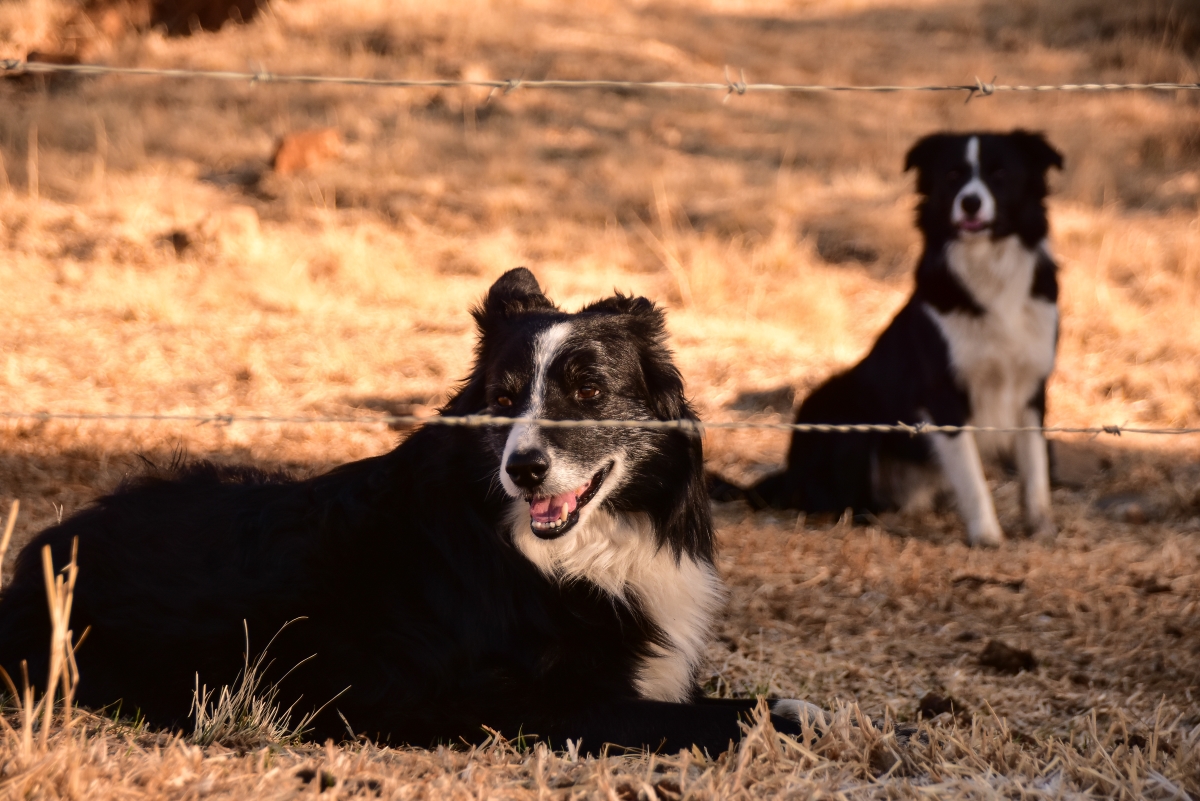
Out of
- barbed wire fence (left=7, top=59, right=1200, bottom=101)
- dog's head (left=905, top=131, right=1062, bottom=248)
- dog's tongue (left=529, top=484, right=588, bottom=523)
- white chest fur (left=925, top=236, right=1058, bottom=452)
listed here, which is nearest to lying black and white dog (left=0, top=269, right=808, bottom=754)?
dog's tongue (left=529, top=484, right=588, bottom=523)

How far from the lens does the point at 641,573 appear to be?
3.17m

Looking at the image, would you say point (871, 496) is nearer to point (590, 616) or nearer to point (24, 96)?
point (590, 616)

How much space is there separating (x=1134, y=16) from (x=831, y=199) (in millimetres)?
11082

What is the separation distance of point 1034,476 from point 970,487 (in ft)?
1.47

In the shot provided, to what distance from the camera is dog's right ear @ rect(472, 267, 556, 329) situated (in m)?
3.37

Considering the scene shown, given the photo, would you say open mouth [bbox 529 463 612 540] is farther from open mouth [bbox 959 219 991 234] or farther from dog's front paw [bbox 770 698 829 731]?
open mouth [bbox 959 219 991 234]

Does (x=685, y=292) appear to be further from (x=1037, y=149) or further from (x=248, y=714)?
(x=248, y=714)

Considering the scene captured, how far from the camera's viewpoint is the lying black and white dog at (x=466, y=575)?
2865 millimetres

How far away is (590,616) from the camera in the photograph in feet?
10.1

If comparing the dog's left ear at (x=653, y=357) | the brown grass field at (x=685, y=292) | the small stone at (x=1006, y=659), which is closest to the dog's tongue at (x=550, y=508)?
the dog's left ear at (x=653, y=357)

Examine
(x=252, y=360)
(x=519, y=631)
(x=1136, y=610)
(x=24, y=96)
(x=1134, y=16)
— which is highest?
(x=1134, y=16)

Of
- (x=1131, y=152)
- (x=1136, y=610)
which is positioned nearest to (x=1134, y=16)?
(x=1131, y=152)

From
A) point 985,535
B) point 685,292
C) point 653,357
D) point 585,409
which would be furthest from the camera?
point 685,292

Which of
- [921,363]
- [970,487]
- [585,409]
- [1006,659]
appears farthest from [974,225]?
[585,409]
